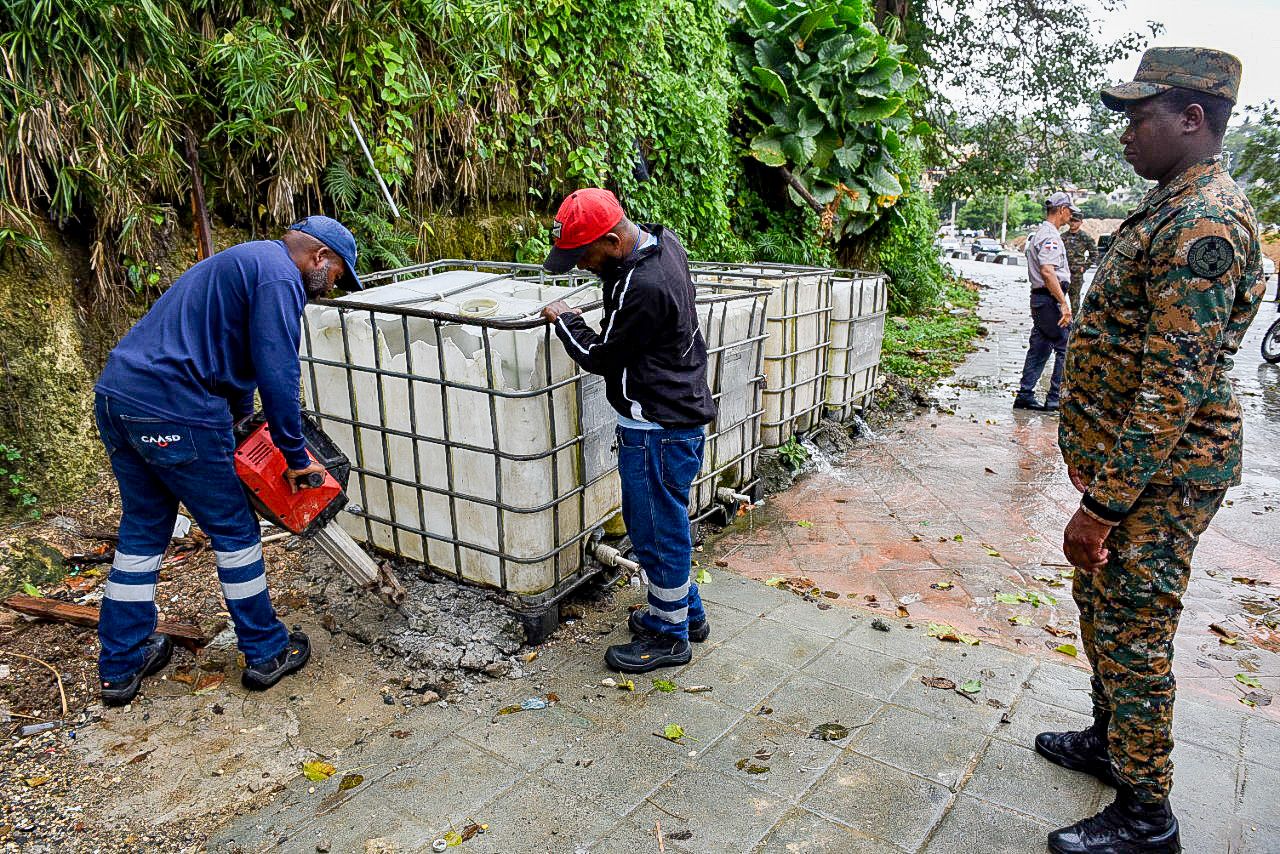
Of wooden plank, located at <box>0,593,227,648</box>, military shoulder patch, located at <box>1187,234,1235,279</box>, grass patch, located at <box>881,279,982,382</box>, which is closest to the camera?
military shoulder patch, located at <box>1187,234,1235,279</box>

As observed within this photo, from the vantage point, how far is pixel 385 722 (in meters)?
3.03

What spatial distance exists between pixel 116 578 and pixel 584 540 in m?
1.89

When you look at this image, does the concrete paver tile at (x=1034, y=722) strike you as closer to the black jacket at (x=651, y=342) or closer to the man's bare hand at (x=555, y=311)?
the black jacket at (x=651, y=342)

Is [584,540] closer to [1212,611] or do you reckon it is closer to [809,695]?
[809,695]

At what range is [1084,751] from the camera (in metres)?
2.80

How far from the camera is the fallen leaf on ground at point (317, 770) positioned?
8.94ft

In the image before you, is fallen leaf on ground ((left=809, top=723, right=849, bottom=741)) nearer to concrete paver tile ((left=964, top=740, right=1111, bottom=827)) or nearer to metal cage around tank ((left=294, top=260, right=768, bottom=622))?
concrete paver tile ((left=964, top=740, right=1111, bottom=827))

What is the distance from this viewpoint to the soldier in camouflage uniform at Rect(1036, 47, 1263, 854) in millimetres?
2164

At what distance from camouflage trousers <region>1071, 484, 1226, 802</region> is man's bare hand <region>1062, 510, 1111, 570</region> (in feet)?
0.26

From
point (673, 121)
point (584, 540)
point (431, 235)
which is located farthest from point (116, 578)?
point (673, 121)

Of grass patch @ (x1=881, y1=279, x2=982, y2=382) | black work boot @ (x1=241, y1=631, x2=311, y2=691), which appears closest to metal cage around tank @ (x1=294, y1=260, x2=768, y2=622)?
black work boot @ (x1=241, y1=631, x2=311, y2=691)

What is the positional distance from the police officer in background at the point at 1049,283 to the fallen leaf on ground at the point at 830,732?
18.2 feet

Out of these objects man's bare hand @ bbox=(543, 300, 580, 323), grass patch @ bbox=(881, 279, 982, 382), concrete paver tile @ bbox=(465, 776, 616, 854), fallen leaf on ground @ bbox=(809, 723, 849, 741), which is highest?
man's bare hand @ bbox=(543, 300, 580, 323)

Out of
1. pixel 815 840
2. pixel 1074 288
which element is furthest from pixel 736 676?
pixel 1074 288
